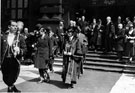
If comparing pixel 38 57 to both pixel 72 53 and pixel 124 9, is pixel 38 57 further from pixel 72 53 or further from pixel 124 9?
pixel 124 9

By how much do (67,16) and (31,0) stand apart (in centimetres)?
245

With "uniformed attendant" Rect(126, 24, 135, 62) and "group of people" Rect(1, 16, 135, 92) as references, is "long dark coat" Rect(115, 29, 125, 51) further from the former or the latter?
"uniformed attendant" Rect(126, 24, 135, 62)

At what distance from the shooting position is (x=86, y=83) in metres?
8.61

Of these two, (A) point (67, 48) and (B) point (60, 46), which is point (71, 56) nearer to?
(A) point (67, 48)

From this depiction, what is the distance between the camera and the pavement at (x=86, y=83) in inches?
299

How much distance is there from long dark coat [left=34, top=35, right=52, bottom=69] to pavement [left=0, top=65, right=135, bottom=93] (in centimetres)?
70

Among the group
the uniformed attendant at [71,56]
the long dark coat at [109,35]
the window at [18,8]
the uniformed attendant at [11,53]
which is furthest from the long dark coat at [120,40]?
the window at [18,8]

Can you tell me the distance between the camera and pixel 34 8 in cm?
1528

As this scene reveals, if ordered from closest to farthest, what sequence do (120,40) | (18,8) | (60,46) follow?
(120,40) → (60,46) → (18,8)

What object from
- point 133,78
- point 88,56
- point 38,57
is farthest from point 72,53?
point 88,56

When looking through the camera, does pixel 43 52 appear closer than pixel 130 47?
Yes

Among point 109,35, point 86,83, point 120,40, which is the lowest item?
point 86,83

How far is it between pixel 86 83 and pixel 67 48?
145 cm

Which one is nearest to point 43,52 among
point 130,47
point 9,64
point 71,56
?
point 71,56
